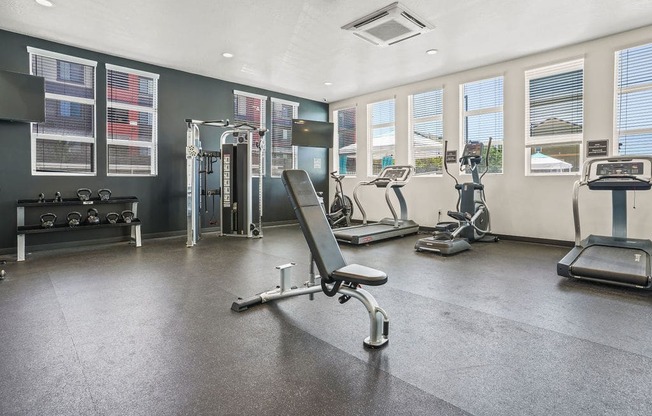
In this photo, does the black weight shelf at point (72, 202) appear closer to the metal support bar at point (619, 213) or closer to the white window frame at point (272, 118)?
the white window frame at point (272, 118)

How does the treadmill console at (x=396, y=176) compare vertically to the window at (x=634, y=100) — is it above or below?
below

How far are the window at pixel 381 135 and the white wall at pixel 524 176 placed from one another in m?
0.23

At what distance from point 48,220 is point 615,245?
7.62 meters

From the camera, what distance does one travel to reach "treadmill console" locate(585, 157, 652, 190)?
3.97m

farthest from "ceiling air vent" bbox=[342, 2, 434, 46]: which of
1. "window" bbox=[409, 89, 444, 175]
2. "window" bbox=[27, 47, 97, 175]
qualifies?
"window" bbox=[27, 47, 97, 175]

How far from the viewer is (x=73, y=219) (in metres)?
5.34

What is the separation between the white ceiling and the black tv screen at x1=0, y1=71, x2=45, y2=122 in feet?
2.37

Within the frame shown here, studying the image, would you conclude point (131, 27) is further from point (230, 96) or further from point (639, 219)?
point (639, 219)

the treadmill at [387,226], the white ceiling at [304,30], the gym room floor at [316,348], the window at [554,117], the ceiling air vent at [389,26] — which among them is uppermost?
the white ceiling at [304,30]

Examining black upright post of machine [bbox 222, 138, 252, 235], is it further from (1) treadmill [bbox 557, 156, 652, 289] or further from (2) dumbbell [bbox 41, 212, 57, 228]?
(1) treadmill [bbox 557, 156, 652, 289]

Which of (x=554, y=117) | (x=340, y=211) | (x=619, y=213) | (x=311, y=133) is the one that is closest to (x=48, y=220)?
(x=340, y=211)

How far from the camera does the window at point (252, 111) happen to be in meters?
7.70

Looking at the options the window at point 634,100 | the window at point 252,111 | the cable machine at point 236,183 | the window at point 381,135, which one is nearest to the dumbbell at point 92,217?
the cable machine at point 236,183

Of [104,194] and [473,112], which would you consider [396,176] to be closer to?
[473,112]
